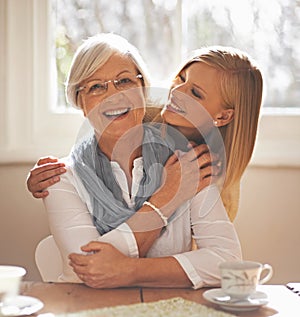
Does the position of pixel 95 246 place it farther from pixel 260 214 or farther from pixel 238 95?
pixel 260 214

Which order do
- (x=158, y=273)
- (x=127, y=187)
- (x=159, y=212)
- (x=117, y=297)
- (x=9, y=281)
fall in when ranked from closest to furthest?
(x=9, y=281)
(x=117, y=297)
(x=158, y=273)
(x=159, y=212)
(x=127, y=187)

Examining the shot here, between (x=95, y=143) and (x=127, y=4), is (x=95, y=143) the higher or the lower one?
the lower one

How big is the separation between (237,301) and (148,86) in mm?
689

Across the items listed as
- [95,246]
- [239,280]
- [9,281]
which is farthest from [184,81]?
[9,281]

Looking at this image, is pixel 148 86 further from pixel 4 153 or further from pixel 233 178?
pixel 4 153

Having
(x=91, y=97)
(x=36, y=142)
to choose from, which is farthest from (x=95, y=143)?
(x=36, y=142)

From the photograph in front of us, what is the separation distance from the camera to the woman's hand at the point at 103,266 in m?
1.70

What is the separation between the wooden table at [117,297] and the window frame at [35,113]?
2.70 ft

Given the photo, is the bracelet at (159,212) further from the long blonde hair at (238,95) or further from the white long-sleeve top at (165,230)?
the long blonde hair at (238,95)

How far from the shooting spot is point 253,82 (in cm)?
192

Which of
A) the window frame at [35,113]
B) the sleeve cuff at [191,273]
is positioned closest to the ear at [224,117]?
the sleeve cuff at [191,273]

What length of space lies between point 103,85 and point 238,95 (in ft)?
1.12

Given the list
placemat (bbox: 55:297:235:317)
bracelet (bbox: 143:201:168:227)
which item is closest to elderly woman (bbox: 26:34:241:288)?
bracelet (bbox: 143:201:168:227)

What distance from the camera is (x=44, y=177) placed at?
1.92 m
